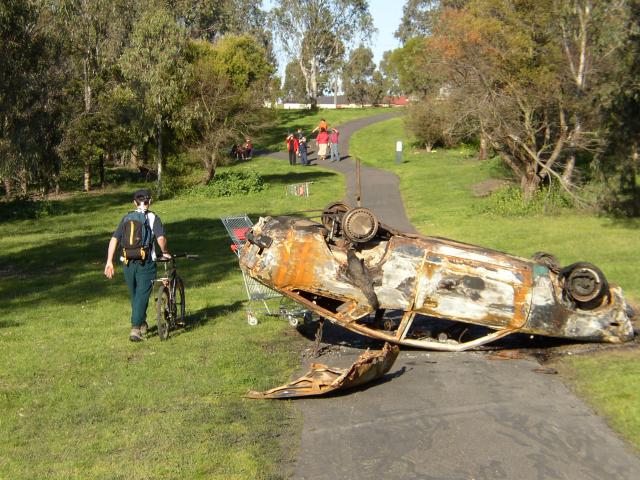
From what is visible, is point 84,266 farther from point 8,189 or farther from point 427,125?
point 427,125

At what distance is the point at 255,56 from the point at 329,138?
697 centimetres

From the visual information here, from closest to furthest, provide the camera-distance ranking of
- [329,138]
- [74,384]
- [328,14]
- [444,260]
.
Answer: [74,384] < [444,260] < [329,138] < [328,14]

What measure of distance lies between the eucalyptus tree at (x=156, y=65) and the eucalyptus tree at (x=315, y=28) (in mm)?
47295

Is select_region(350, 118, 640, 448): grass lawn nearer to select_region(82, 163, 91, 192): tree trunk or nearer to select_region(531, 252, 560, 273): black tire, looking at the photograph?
select_region(531, 252, 560, 273): black tire

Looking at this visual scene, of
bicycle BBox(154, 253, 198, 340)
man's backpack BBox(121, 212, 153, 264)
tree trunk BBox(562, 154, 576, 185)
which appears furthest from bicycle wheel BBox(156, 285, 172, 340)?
tree trunk BBox(562, 154, 576, 185)

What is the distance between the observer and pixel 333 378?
8211mm

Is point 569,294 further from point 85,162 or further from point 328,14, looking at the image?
point 328,14

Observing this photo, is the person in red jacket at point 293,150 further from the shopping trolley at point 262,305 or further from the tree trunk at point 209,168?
the shopping trolley at point 262,305

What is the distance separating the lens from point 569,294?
941 centimetres

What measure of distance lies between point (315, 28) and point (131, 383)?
2942 inches

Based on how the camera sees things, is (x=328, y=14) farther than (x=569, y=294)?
Yes

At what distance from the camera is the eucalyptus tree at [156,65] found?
99.0 ft

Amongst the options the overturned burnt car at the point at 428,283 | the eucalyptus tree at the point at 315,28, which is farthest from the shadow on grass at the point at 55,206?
the eucalyptus tree at the point at 315,28

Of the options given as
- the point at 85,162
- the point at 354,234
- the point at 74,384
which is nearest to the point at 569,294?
the point at 354,234
